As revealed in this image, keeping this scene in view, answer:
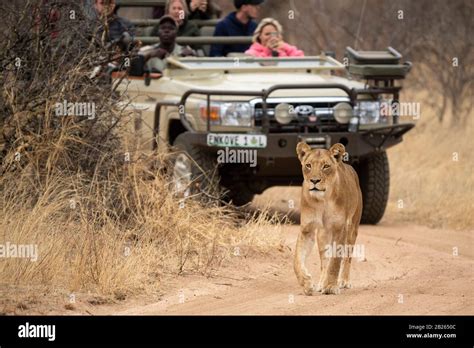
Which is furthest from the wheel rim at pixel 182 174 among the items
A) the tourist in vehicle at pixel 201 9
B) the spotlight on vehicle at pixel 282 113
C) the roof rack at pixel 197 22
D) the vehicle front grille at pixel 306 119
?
the tourist in vehicle at pixel 201 9

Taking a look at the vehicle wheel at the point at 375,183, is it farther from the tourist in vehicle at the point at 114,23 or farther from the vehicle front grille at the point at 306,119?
the tourist in vehicle at the point at 114,23

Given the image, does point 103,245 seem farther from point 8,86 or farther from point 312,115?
point 312,115

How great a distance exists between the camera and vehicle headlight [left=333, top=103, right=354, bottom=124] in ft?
36.2

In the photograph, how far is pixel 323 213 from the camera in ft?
26.7

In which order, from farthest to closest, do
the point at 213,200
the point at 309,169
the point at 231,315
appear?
1. the point at 213,200
2. the point at 309,169
3. the point at 231,315

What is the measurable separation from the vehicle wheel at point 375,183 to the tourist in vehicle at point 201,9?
2.93m

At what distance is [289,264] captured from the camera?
9453 mm

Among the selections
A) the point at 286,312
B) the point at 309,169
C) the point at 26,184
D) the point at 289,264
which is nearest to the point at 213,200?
the point at 289,264

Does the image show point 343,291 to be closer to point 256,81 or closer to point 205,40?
point 256,81

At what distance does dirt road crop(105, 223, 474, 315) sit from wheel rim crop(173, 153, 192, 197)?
0.89m

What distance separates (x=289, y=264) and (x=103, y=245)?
1688 mm

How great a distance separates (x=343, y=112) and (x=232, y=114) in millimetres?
934

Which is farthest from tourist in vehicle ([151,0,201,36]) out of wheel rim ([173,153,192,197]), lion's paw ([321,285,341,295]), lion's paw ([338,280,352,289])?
lion's paw ([321,285,341,295])

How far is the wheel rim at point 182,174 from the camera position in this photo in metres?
10.1
